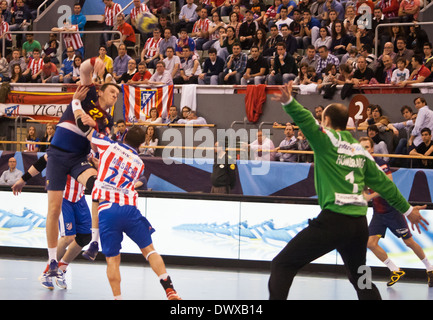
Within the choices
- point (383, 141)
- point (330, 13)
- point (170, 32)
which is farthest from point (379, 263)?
Result: point (170, 32)

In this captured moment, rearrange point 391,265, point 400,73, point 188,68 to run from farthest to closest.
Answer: point 188,68 → point 400,73 → point 391,265

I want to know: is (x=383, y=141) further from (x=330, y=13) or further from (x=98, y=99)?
(x=98, y=99)

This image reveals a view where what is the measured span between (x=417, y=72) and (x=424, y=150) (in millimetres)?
2143

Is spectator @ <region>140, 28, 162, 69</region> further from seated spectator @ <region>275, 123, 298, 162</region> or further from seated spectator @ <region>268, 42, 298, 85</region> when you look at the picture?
seated spectator @ <region>275, 123, 298, 162</region>

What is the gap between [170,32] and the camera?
18.4 m

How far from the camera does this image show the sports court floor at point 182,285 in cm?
834

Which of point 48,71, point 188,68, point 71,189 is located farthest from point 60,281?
point 48,71

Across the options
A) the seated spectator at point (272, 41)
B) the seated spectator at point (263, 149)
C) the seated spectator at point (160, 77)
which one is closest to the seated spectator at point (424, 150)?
the seated spectator at point (263, 149)

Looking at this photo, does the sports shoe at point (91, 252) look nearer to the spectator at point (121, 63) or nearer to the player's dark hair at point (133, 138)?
the player's dark hair at point (133, 138)

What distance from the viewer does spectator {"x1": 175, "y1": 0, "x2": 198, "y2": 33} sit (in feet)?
63.7

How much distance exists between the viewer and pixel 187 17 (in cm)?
1961

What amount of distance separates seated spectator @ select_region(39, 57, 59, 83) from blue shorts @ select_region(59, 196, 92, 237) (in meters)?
10.7

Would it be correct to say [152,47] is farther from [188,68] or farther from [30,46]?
[30,46]
